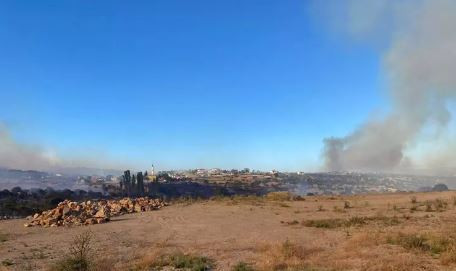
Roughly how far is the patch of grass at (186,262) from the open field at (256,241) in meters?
0.10

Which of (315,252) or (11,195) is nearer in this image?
(315,252)

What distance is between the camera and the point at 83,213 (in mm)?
35656

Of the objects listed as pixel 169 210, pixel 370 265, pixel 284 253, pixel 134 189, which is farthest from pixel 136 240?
pixel 134 189

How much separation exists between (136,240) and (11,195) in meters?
37.2

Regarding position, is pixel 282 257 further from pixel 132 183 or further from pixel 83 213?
pixel 132 183

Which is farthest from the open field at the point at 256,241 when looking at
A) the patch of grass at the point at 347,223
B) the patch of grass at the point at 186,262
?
the patch of grass at the point at 186,262

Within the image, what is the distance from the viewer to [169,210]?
41438mm

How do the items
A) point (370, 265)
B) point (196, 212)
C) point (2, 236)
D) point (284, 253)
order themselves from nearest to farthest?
point (370, 265), point (284, 253), point (2, 236), point (196, 212)

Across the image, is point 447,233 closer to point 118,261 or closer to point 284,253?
point 284,253

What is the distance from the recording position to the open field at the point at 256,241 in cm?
1582

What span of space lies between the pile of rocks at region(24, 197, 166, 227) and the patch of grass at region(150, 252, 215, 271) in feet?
55.5

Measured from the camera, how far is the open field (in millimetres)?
15820

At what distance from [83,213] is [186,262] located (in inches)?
859

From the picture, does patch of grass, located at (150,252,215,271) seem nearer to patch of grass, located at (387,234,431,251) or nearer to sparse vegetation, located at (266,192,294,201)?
patch of grass, located at (387,234,431,251)
